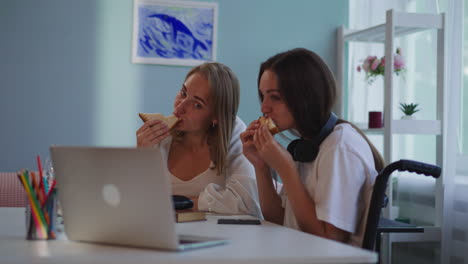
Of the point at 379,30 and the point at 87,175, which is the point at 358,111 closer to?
the point at 379,30

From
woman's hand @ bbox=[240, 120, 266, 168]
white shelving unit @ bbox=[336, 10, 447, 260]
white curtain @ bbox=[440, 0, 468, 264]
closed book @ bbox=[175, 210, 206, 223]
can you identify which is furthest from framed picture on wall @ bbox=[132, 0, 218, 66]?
closed book @ bbox=[175, 210, 206, 223]

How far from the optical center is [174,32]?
3879 millimetres

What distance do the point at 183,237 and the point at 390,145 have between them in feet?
7.64

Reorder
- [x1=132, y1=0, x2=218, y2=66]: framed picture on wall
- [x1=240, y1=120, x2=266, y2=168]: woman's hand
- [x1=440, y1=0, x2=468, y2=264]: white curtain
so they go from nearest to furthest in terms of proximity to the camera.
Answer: [x1=240, y1=120, x2=266, y2=168]: woman's hand, [x1=440, y1=0, x2=468, y2=264]: white curtain, [x1=132, y1=0, x2=218, y2=66]: framed picture on wall

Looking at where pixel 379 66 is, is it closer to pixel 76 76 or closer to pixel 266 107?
pixel 76 76

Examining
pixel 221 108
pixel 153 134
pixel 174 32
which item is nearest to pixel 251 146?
pixel 221 108

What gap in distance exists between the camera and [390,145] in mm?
3408

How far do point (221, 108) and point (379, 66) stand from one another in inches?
64.9

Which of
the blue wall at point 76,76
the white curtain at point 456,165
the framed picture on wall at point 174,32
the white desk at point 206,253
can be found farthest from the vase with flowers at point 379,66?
the white desk at point 206,253

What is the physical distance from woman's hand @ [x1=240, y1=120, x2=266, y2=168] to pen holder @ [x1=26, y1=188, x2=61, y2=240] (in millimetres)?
776

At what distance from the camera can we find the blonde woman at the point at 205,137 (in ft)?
7.41

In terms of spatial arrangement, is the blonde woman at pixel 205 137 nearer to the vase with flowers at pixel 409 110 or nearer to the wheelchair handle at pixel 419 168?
the wheelchair handle at pixel 419 168

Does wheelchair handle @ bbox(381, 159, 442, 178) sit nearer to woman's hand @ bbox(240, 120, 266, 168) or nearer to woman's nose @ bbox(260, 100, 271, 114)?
woman's nose @ bbox(260, 100, 271, 114)

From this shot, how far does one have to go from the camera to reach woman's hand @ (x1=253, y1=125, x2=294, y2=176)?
175 cm
